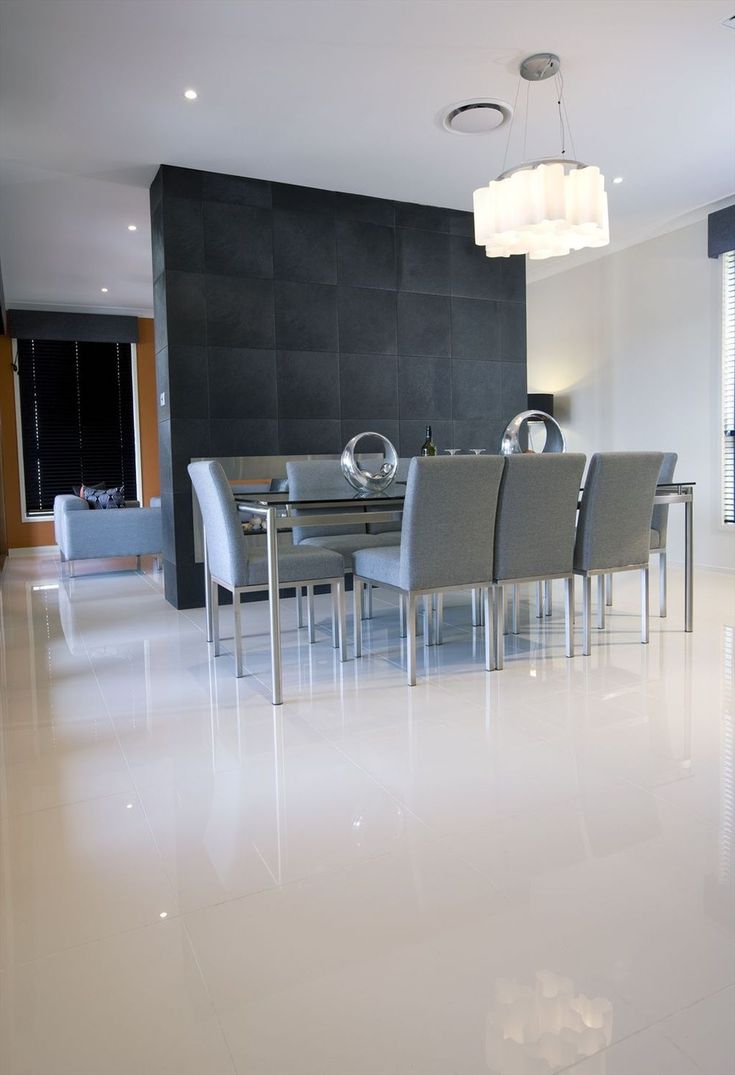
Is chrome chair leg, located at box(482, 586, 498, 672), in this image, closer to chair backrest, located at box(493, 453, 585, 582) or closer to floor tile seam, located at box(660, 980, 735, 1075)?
chair backrest, located at box(493, 453, 585, 582)

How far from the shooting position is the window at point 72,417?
27.5 ft

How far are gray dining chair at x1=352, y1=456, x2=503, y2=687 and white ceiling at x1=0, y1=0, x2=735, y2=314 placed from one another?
6.01 ft

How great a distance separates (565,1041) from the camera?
1122 mm

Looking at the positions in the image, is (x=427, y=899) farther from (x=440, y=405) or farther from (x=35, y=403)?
(x=35, y=403)

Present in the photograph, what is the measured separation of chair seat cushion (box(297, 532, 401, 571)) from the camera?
3994 mm

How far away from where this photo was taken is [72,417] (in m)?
8.62

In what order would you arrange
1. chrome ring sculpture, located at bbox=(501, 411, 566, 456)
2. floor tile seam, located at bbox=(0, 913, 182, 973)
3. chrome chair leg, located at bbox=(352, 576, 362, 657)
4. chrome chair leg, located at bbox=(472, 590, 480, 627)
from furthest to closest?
chrome chair leg, located at bbox=(472, 590, 480, 627) → chrome ring sculpture, located at bbox=(501, 411, 566, 456) → chrome chair leg, located at bbox=(352, 576, 362, 657) → floor tile seam, located at bbox=(0, 913, 182, 973)

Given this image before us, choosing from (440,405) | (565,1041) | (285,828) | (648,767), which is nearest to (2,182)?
(440,405)

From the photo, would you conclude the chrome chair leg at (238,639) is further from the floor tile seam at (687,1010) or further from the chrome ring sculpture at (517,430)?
the floor tile seam at (687,1010)

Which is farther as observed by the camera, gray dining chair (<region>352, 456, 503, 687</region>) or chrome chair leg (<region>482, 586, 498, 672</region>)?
chrome chair leg (<region>482, 586, 498, 672</region>)

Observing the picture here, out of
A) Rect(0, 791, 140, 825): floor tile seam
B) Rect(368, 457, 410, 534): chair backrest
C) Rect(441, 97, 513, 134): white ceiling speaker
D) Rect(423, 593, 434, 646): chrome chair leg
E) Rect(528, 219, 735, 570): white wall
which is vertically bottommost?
Rect(0, 791, 140, 825): floor tile seam

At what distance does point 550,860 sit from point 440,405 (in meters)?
4.30

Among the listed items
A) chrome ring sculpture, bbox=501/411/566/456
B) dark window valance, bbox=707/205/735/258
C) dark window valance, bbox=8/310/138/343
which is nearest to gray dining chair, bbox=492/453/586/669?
chrome ring sculpture, bbox=501/411/566/456

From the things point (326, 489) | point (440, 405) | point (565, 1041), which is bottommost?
point (565, 1041)
